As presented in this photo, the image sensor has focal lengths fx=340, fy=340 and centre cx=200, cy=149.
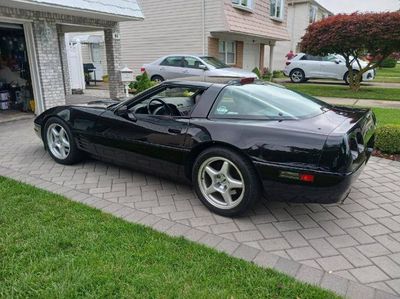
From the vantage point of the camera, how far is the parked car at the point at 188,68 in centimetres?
1207

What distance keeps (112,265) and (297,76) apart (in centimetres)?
1749

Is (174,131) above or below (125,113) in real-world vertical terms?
below

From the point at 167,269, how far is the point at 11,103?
894cm

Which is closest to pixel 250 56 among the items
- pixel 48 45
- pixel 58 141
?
pixel 48 45

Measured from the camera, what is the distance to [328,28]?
13.0 m

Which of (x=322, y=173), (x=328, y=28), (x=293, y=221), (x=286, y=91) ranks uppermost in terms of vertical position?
(x=328, y=28)

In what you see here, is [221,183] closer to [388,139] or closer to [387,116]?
[388,139]

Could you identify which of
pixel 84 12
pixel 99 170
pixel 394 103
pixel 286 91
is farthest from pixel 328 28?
pixel 99 170

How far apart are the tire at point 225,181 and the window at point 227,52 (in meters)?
13.9

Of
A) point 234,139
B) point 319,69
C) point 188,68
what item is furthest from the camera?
point 319,69

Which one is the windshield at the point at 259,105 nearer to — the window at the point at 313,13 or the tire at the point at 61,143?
the tire at the point at 61,143

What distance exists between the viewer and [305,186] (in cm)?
288

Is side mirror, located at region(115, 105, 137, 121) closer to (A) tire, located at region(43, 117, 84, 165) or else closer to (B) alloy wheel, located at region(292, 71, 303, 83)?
(A) tire, located at region(43, 117, 84, 165)

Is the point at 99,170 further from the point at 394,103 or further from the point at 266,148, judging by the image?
the point at 394,103
